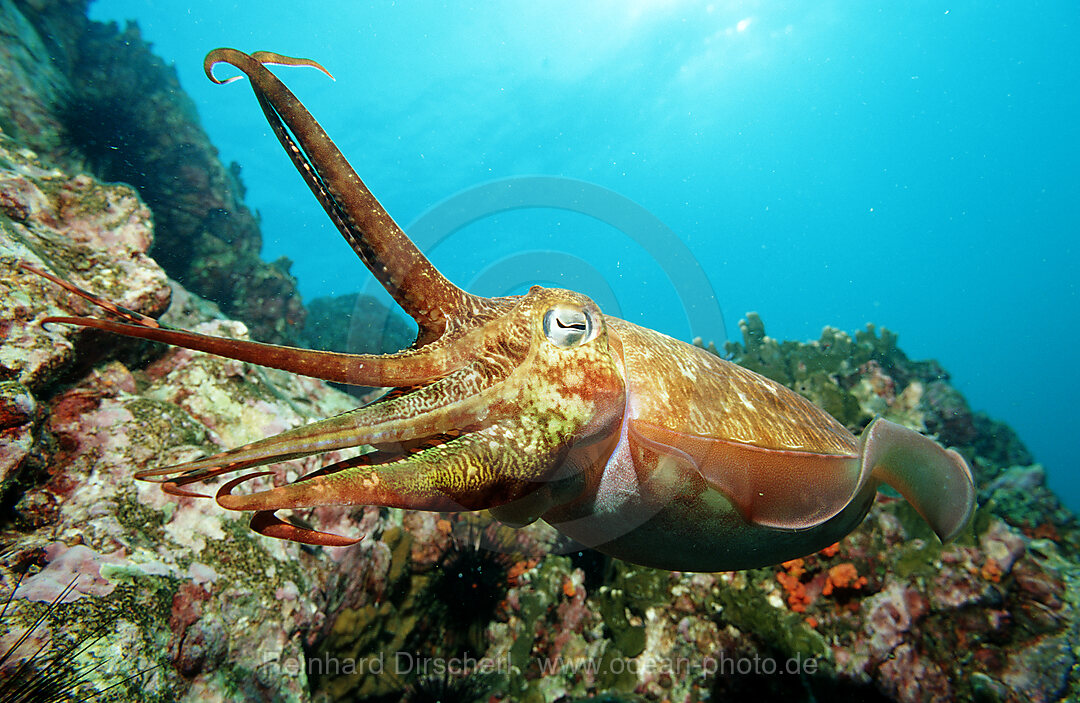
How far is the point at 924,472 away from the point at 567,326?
6.06ft

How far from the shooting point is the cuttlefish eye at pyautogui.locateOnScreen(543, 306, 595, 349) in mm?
1673

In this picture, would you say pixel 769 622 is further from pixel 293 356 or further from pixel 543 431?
pixel 293 356

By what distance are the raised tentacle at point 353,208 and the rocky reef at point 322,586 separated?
222cm

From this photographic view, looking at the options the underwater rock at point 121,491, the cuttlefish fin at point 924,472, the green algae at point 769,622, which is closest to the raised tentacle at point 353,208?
the cuttlefish fin at point 924,472

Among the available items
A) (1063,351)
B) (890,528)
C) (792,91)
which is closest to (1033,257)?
(1063,351)

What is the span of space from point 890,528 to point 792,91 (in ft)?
284

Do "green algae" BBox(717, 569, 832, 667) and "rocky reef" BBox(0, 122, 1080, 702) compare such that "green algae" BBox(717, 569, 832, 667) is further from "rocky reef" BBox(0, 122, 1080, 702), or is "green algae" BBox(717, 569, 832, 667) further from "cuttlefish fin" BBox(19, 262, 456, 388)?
"cuttlefish fin" BBox(19, 262, 456, 388)

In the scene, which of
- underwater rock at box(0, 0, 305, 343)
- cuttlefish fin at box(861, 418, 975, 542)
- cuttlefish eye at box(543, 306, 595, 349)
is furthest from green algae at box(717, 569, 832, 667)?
underwater rock at box(0, 0, 305, 343)

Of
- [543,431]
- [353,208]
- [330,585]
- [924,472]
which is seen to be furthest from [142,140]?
[924,472]

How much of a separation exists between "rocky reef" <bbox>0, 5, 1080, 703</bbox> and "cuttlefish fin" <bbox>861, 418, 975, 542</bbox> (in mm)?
2554

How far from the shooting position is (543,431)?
1490 mm

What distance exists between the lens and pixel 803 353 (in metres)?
8.23

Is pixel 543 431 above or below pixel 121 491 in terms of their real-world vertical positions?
below

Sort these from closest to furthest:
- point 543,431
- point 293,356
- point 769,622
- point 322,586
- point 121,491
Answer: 1. point 293,356
2. point 543,431
3. point 121,491
4. point 322,586
5. point 769,622
